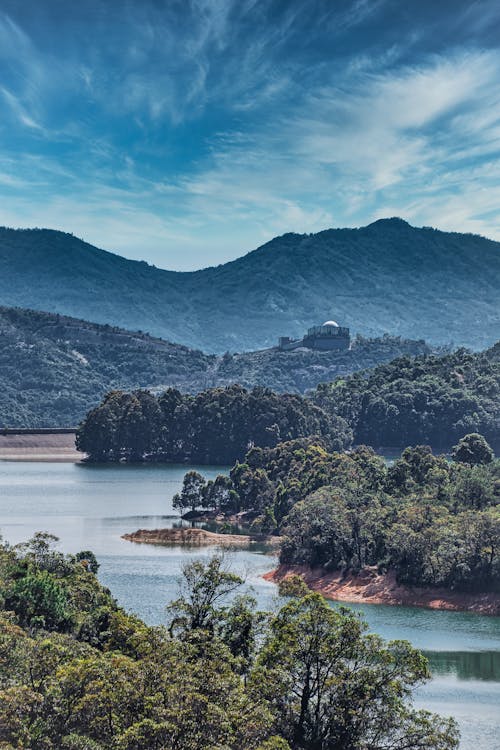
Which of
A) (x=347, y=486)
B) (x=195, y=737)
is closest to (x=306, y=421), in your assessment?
(x=347, y=486)

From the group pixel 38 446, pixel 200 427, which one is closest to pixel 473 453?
pixel 200 427

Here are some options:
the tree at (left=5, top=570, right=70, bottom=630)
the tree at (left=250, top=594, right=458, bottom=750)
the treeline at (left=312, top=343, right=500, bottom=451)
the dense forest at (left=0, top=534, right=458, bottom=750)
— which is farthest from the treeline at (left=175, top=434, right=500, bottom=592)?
the treeline at (left=312, top=343, right=500, bottom=451)

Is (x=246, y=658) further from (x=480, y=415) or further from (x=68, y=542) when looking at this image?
(x=480, y=415)

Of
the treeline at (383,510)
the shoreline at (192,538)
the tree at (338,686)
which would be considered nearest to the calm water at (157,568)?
the shoreline at (192,538)

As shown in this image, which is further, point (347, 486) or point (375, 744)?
point (347, 486)

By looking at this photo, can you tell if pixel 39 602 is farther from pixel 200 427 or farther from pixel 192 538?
pixel 200 427

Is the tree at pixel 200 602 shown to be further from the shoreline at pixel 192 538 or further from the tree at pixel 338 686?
the shoreline at pixel 192 538

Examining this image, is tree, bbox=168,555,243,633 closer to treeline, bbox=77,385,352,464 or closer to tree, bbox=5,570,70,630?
tree, bbox=5,570,70,630
